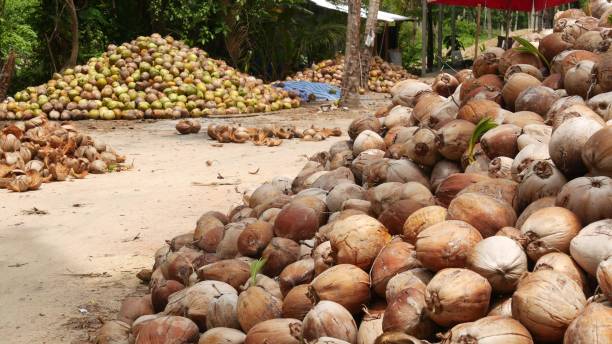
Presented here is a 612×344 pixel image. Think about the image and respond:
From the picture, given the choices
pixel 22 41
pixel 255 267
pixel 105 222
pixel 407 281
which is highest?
pixel 22 41

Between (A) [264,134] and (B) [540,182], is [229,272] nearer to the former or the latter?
(B) [540,182]

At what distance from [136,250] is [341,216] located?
2625 millimetres

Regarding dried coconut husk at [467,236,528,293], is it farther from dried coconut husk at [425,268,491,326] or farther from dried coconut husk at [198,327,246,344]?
dried coconut husk at [198,327,246,344]

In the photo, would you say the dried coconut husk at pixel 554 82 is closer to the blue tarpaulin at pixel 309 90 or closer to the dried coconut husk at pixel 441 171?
the dried coconut husk at pixel 441 171

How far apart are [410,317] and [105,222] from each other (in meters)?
4.36

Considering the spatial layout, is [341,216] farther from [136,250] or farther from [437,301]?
[136,250]

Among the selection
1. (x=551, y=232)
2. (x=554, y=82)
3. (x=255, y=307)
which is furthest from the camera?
(x=554, y=82)

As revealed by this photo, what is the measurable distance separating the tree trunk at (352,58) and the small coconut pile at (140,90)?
1.63 m

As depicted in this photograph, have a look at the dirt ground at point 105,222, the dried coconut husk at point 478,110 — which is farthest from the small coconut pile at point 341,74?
the dried coconut husk at point 478,110

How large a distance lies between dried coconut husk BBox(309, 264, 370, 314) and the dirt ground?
4.98 feet

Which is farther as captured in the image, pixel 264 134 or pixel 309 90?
pixel 309 90

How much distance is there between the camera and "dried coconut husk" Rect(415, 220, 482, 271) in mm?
2648

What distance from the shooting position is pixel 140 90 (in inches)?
549

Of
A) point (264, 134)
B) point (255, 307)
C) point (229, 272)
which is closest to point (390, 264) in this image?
point (255, 307)
